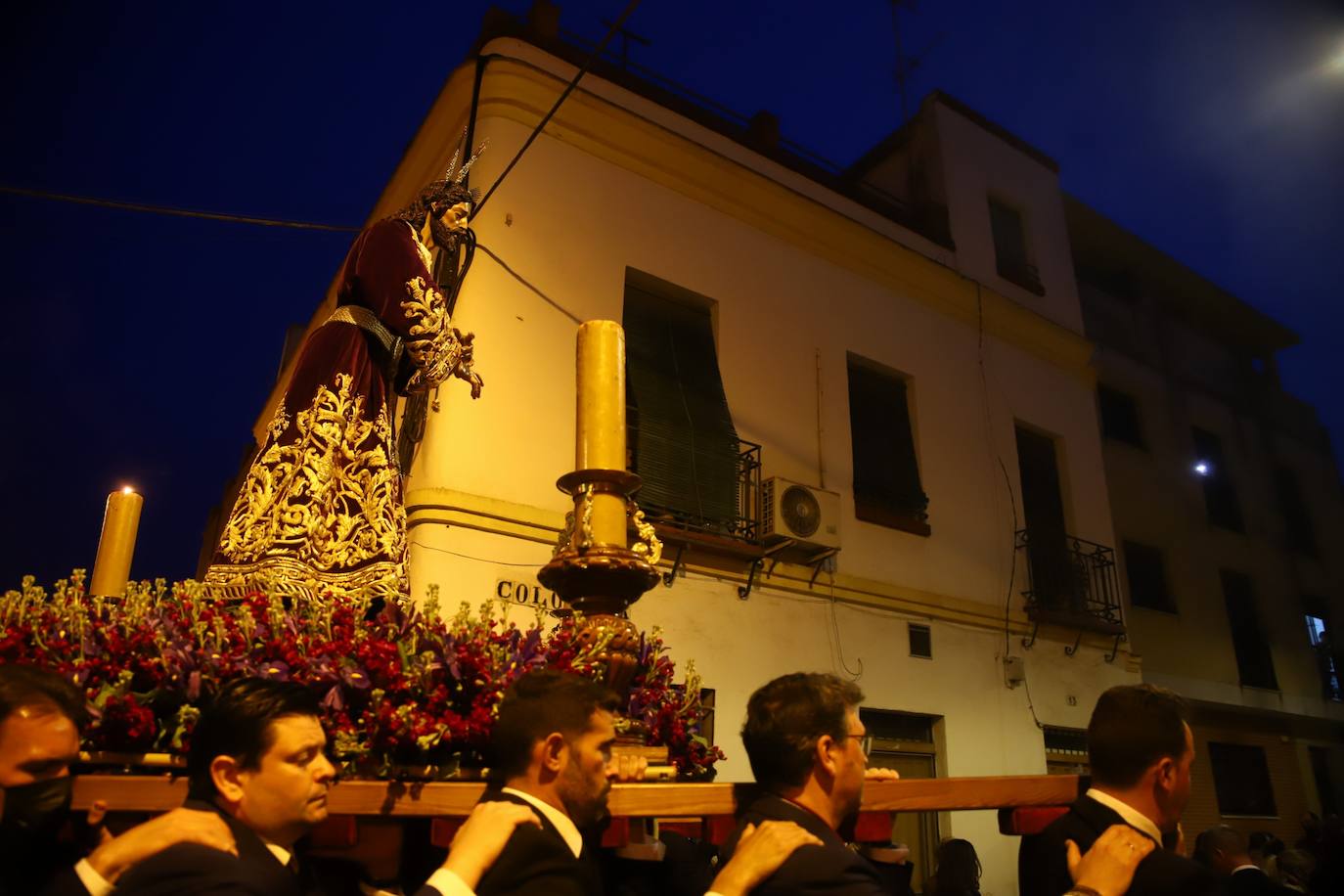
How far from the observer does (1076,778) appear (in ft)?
6.99

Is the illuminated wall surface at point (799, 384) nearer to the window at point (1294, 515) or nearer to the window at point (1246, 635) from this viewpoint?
the window at point (1246, 635)

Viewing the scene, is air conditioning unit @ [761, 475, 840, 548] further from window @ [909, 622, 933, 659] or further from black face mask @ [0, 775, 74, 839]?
black face mask @ [0, 775, 74, 839]

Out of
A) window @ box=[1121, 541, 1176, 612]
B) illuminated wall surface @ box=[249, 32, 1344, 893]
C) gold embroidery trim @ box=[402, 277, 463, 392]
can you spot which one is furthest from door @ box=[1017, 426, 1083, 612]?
gold embroidery trim @ box=[402, 277, 463, 392]

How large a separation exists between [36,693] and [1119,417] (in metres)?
13.5

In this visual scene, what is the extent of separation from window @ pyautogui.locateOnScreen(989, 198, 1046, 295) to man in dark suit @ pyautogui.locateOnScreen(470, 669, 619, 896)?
33.2ft

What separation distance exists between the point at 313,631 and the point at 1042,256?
11081 mm

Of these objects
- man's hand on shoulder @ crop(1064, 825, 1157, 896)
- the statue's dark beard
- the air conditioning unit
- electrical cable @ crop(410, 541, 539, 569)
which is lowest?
man's hand on shoulder @ crop(1064, 825, 1157, 896)

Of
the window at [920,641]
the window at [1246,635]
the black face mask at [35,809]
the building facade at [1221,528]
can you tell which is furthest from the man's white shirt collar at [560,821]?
the window at [1246,635]

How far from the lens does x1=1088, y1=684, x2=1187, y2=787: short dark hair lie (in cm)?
198

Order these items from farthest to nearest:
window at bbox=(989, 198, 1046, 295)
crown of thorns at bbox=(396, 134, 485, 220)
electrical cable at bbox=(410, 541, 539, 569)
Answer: window at bbox=(989, 198, 1046, 295), electrical cable at bbox=(410, 541, 539, 569), crown of thorns at bbox=(396, 134, 485, 220)

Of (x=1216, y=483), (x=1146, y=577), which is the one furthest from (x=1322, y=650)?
(x=1146, y=577)

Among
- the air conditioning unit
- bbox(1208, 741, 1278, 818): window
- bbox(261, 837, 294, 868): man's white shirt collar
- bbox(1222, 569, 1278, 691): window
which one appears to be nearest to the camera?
bbox(261, 837, 294, 868): man's white shirt collar

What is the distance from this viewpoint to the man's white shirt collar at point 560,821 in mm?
1767

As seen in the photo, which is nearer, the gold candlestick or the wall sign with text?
the gold candlestick
